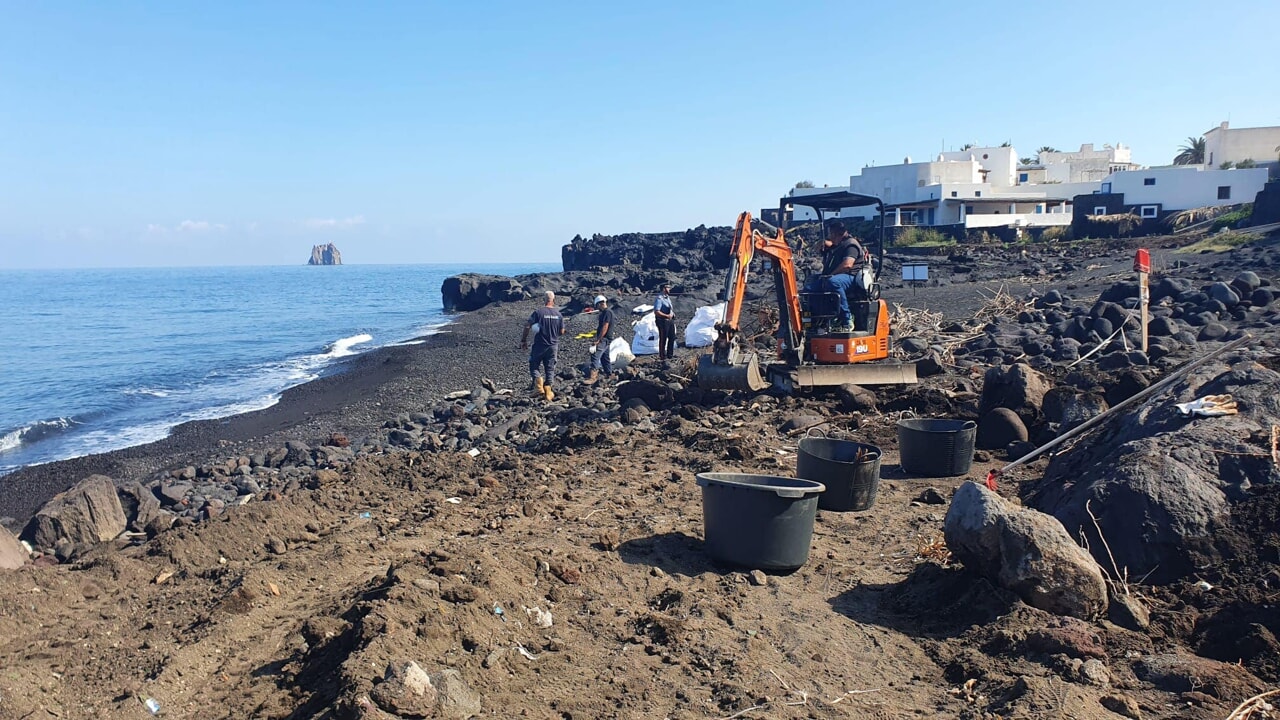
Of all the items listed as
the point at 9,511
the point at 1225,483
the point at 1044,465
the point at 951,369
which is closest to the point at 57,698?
the point at 1225,483

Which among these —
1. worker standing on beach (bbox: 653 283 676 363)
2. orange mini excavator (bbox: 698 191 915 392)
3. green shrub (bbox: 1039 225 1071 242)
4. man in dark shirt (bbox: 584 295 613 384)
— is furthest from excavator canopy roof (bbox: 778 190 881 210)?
green shrub (bbox: 1039 225 1071 242)

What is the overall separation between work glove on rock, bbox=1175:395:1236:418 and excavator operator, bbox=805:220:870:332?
5284 mm

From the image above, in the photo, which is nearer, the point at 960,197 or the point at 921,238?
the point at 921,238

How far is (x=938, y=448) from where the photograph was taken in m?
7.96

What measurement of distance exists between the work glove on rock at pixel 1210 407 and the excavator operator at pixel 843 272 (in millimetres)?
5284

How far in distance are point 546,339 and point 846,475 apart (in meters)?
7.91

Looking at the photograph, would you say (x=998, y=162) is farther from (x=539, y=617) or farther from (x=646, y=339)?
(x=539, y=617)

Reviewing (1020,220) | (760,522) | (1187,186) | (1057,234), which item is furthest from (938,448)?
(1187,186)

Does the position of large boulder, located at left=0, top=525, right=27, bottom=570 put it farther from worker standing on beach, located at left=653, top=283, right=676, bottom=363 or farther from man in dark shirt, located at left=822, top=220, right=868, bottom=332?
worker standing on beach, located at left=653, top=283, right=676, bottom=363

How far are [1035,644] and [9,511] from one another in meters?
12.9

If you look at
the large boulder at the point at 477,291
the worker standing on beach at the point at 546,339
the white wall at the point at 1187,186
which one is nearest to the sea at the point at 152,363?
the large boulder at the point at 477,291

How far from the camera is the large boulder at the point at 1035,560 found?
15.1ft

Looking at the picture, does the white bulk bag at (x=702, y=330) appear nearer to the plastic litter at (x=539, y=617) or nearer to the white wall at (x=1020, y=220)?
the plastic litter at (x=539, y=617)

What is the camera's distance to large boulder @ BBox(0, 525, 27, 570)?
6.47m
